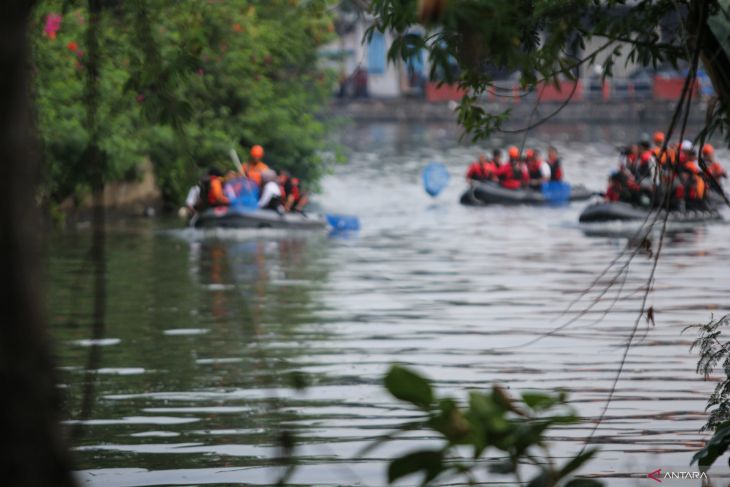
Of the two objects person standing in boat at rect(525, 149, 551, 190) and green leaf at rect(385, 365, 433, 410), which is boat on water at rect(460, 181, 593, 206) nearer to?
person standing in boat at rect(525, 149, 551, 190)

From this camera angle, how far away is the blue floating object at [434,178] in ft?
141

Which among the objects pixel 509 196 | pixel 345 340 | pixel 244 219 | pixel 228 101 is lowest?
pixel 509 196

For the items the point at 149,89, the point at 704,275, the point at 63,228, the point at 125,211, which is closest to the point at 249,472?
the point at 149,89

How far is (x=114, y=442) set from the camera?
10695 mm

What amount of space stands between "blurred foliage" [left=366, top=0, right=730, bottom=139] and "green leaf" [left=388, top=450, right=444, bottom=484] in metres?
1.48

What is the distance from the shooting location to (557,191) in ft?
137

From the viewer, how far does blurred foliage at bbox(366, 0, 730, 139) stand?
17.2 ft

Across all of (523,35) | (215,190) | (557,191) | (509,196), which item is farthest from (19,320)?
(557,191)

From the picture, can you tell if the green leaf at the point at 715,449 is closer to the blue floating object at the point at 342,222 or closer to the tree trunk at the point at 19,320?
the tree trunk at the point at 19,320

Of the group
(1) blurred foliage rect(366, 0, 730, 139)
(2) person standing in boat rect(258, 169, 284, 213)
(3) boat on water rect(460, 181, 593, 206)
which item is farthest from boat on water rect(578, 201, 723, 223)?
(1) blurred foliage rect(366, 0, 730, 139)

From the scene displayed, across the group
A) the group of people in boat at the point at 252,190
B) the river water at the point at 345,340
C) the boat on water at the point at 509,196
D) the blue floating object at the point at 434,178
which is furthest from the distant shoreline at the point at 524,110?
the river water at the point at 345,340

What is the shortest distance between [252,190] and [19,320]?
29886mm

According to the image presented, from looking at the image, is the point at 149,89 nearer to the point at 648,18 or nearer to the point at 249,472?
the point at 648,18

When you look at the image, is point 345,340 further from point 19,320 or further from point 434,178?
point 434,178
